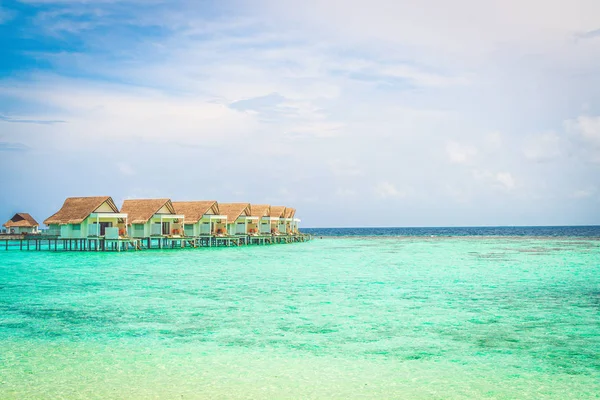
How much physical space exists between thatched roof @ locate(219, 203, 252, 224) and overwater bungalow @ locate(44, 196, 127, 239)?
12546 mm

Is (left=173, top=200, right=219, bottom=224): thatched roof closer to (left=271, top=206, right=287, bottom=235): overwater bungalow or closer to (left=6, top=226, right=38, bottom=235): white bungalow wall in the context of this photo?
(left=271, top=206, right=287, bottom=235): overwater bungalow

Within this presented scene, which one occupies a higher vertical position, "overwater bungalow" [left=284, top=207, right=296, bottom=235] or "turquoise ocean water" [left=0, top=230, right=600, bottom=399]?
"overwater bungalow" [left=284, top=207, right=296, bottom=235]

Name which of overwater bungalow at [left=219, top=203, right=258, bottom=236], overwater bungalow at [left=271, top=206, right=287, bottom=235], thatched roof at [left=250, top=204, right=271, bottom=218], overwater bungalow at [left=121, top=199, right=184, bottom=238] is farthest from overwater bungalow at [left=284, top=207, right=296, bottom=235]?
overwater bungalow at [left=121, top=199, right=184, bottom=238]

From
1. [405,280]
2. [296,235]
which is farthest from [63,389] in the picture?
[296,235]

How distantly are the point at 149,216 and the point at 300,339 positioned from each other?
92.1 ft

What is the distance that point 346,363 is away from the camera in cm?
758

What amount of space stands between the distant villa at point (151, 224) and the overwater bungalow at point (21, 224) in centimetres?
17

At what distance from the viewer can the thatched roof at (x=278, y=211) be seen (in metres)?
55.6

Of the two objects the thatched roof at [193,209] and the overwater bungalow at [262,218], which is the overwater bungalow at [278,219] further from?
the thatched roof at [193,209]

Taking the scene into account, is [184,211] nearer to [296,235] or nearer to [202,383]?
[296,235]

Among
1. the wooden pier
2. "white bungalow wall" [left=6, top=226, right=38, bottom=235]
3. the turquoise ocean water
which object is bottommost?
the turquoise ocean water

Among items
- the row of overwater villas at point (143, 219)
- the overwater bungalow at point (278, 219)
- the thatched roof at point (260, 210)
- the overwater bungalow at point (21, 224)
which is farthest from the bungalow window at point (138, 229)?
the overwater bungalow at point (21, 224)

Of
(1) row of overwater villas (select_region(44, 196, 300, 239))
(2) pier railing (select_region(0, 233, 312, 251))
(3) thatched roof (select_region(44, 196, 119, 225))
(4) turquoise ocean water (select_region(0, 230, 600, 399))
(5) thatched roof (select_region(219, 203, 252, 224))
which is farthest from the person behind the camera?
(5) thatched roof (select_region(219, 203, 252, 224))

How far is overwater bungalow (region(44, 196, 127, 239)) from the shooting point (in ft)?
109
